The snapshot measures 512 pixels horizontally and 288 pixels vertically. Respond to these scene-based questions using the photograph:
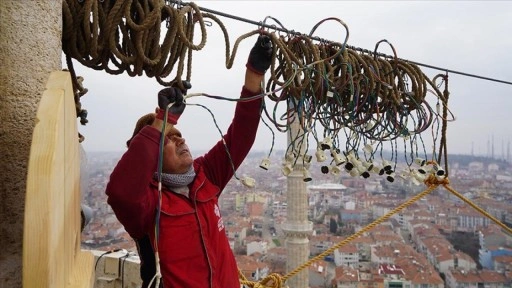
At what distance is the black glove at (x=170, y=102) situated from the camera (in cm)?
109

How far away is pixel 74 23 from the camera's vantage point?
3.47 feet

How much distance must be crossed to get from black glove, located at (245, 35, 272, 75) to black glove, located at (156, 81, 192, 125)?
0.34 m

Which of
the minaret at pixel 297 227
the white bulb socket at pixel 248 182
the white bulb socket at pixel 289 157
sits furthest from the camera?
the minaret at pixel 297 227

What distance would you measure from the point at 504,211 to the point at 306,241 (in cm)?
847

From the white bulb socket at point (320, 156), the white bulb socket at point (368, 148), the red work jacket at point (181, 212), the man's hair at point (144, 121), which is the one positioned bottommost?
the red work jacket at point (181, 212)

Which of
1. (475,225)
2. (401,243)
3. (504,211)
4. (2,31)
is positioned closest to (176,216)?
(2,31)

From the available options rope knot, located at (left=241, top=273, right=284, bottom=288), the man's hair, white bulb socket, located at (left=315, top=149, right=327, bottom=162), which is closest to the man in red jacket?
the man's hair

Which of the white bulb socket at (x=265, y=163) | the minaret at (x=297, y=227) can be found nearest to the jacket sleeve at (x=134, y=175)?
the white bulb socket at (x=265, y=163)

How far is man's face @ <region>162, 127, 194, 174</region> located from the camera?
124 cm

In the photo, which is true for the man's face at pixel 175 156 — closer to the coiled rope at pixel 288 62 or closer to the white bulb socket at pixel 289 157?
the coiled rope at pixel 288 62

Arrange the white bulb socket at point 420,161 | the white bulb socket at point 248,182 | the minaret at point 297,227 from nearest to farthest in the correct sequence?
the white bulb socket at point 248,182
the white bulb socket at point 420,161
the minaret at point 297,227

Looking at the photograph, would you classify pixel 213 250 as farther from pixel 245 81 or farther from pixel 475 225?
pixel 475 225

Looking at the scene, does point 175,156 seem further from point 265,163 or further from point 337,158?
point 337,158

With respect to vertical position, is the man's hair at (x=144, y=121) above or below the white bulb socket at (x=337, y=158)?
above
